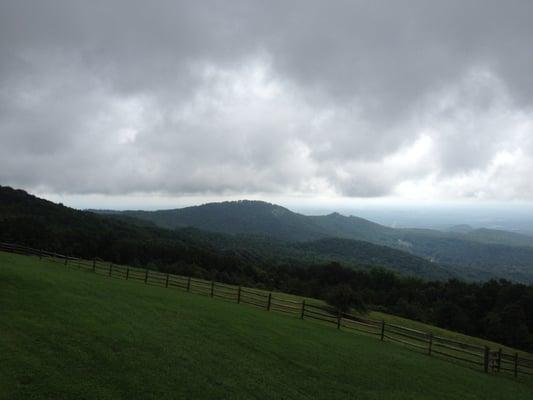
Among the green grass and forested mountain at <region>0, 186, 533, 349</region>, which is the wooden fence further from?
forested mountain at <region>0, 186, 533, 349</region>

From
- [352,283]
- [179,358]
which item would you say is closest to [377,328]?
[179,358]

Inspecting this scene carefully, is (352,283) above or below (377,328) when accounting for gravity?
below

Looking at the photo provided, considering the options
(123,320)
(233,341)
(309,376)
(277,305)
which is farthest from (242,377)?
(277,305)

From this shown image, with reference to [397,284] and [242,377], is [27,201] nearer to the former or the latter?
[397,284]

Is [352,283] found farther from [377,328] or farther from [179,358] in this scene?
[179,358]

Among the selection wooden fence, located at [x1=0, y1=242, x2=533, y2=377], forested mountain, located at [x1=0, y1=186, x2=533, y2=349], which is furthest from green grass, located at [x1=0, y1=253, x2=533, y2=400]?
forested mountain, located at [x1=0, y1=186, x2=533, y2=349]

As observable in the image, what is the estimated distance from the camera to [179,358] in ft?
33.7

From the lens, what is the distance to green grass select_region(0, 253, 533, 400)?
8.22m

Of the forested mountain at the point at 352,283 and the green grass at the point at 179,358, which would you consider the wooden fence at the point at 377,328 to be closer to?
the green grass at the point at 179,358

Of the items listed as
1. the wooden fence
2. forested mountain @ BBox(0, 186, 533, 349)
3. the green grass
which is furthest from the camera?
forested mountain @ BBox(0, 186, 533, 349)

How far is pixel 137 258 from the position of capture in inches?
3078

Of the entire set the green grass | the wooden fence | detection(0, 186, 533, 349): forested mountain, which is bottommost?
detection(0, 186, 533, 349): forested mountain

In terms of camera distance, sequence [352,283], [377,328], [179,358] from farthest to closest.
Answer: [352,283] → [377,328] → [179,358]

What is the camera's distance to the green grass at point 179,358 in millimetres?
8219
